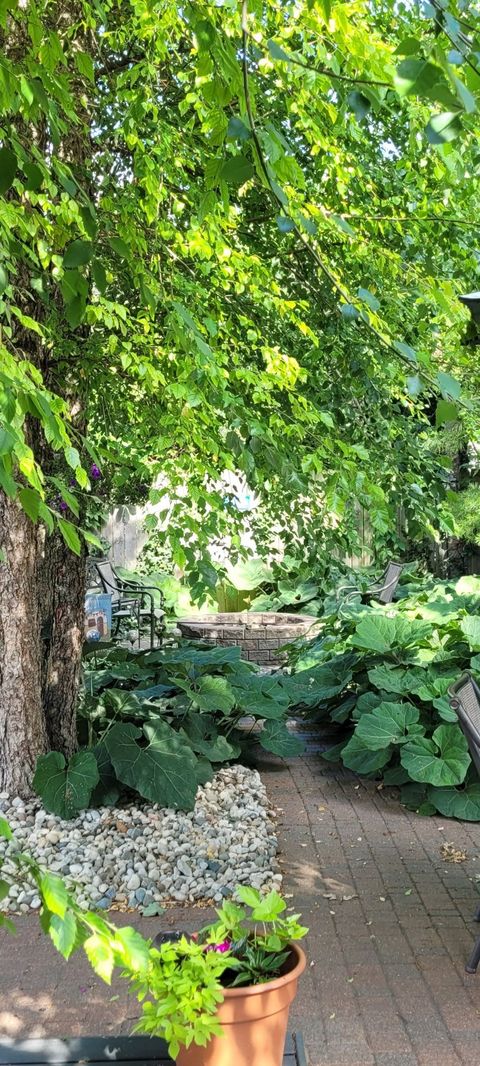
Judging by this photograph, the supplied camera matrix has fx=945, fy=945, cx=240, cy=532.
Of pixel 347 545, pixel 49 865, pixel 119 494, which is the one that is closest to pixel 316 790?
pixel 347 545

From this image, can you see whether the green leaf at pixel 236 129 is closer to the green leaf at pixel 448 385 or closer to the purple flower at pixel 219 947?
the green leaf at pixel 448 385

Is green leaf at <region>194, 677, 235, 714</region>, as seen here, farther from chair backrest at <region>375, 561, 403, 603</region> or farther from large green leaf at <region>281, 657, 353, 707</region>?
chair backrest at <region>375, 561, 403, 603</region>

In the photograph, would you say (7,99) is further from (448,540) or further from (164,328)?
(448,540)

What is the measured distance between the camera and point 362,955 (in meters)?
3.49

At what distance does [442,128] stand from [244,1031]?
5.83ft

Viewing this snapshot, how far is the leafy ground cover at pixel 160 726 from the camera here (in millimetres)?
4641

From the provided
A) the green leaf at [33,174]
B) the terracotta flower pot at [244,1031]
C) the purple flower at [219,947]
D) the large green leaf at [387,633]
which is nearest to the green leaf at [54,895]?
the terracotta flower pot at [244,1031]

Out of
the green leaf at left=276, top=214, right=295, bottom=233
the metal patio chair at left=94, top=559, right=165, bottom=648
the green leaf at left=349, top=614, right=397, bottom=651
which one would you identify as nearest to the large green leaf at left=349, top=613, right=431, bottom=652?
the green leaf at left=349, top=614, right=397, bottom=651

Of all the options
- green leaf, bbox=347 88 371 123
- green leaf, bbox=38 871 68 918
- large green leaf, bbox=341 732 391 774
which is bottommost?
large green leaf, bbox=341 732 391 774

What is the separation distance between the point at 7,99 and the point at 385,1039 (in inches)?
114

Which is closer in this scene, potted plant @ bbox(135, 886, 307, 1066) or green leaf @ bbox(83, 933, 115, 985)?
green leaf @ bbox(83, 933, 115, 985)

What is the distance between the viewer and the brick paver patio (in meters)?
2.94

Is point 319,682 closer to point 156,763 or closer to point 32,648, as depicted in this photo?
point 156,763

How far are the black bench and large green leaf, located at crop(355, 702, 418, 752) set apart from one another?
3.31 m
